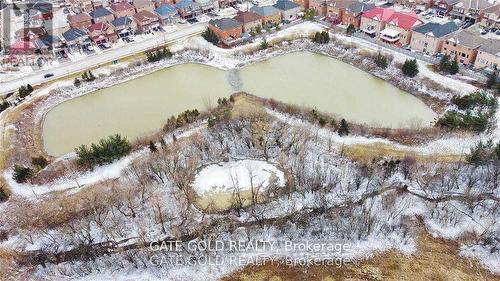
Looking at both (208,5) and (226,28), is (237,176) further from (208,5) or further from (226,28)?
(208,5)

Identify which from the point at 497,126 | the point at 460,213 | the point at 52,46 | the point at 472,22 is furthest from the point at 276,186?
the point at 472,22

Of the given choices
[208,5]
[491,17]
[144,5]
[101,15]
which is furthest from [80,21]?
[491,17]

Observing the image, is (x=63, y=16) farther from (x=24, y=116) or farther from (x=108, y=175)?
(x=108, y=175)

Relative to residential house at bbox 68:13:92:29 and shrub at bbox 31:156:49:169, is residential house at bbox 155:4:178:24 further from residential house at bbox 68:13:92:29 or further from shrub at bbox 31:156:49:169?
shrub at bbox 31:156:49:169

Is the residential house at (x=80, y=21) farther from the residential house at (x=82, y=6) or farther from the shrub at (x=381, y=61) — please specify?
the shrub at (x=381, y=61)

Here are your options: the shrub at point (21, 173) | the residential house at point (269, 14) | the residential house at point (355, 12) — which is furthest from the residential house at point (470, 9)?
the shrub at point (21, 173)

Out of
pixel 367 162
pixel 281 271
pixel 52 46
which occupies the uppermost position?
pixel 52 46
